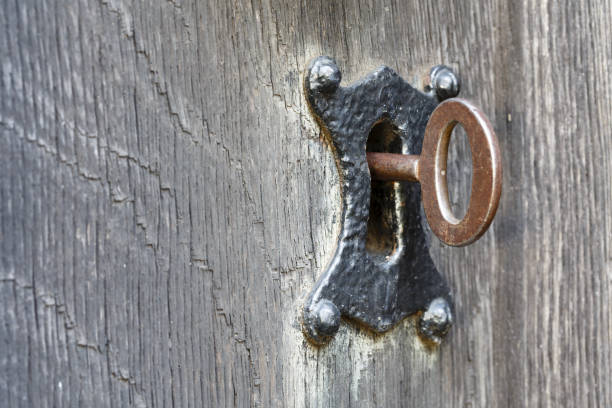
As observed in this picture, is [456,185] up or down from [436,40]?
down

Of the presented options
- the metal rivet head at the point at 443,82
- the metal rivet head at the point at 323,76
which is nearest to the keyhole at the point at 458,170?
the metal rivet head at the point at 443,82

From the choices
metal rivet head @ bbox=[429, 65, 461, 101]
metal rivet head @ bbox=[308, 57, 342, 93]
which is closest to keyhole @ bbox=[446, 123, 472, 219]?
metal rivet head @ bbox=[429, 65, 461, 101]

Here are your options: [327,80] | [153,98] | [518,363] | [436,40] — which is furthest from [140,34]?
[518,363]

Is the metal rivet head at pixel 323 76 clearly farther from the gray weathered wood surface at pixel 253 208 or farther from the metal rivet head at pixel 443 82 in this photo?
the metal rivet head at pixel 443 82

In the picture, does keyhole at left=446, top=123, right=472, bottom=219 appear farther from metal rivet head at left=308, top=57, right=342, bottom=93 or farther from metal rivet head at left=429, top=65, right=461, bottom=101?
metal rivet head at left=308, top=57, right=342, bottom=93

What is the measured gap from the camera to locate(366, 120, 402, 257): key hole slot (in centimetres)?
66

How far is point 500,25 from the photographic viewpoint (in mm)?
719

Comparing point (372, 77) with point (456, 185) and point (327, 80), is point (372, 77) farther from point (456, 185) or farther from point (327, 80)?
point (456, 185)

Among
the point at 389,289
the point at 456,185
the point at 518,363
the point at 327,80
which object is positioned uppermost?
the point at 327,80

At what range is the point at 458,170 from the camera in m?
0.71

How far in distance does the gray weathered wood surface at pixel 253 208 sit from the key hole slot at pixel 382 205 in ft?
0.22

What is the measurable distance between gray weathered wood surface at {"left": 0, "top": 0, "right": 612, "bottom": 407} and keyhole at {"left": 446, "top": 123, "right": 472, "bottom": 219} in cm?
5

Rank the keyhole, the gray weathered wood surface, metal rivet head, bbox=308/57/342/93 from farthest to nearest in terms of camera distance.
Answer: the keyhole < metal rivet head, bbox=308/57/342/93 < the gray weathered wood surface

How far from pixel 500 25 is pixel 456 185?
0.63 ft
